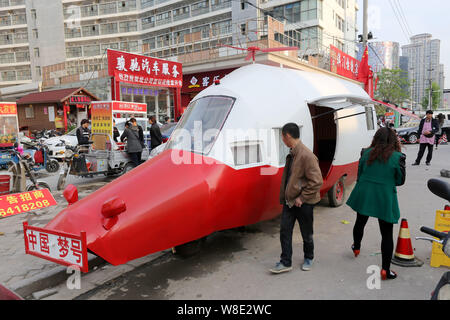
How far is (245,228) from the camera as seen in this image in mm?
5797

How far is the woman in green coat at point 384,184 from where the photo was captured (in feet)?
12.3

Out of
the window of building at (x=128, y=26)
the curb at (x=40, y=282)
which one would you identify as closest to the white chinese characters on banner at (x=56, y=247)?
the curb at (x=40, y=282)

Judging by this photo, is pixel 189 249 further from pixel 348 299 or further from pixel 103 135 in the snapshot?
pixel 103 135

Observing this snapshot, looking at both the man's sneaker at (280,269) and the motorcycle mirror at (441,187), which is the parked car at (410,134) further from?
the motorcycle mirror at (441,187)

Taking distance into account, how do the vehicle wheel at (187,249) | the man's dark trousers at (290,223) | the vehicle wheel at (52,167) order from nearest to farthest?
the man's dark trousers at (290,223) < the vehicle wheel at (187,249) < the vehicle wheel at (52,167)

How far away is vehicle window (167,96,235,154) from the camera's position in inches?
170

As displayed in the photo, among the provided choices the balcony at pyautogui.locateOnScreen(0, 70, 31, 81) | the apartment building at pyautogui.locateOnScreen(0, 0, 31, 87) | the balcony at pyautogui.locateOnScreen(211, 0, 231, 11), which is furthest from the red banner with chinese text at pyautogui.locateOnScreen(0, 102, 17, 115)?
the balcony at pyautogui.locateOnScreen(0, 70, 31, 81)

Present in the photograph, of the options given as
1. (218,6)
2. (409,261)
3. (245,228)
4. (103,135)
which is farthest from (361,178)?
(218,6)

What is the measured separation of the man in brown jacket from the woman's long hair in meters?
0.69

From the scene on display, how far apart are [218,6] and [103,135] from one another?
2948cm

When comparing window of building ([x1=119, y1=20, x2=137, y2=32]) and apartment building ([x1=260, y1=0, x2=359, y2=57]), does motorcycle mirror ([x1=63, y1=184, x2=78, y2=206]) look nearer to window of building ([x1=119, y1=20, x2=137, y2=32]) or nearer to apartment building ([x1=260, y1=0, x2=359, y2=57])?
apartment building ([x1=260, y1=0, x2=359, y2=57])

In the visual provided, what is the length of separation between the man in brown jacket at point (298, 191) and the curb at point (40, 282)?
275cm

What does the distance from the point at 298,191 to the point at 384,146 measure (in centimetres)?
114
